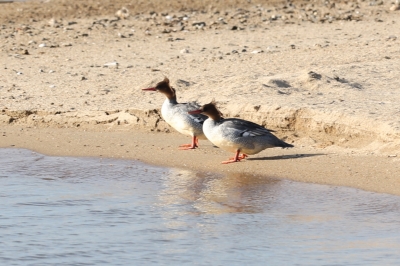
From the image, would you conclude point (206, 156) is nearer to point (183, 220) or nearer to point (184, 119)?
point (184, 119)

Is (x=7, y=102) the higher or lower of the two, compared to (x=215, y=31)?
lower

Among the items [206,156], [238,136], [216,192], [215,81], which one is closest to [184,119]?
[206,156]

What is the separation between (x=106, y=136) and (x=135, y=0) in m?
9.82

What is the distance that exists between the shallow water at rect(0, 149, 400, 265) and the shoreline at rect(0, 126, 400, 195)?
0.27 m

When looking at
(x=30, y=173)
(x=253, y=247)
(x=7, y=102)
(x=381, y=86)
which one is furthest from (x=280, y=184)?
(x=7, y=102)

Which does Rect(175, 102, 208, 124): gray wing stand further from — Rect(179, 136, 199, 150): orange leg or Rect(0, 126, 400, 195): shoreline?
Rect(0, 126, 400, 195): shoreline

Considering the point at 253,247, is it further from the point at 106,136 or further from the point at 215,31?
the point at 215,31

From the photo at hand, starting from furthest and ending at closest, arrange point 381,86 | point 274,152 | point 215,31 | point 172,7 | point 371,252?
point 172,7 < point 215,31 < point 381,86 < point 274,152 < point 371,252

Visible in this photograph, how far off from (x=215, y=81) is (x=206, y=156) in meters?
2.54

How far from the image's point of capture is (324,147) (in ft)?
32.5

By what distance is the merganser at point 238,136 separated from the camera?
942 cm

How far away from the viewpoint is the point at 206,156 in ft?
33.0

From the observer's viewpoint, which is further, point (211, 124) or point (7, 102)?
point (7, 102)


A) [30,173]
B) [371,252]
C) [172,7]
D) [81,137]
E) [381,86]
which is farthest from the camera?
[172,7]
